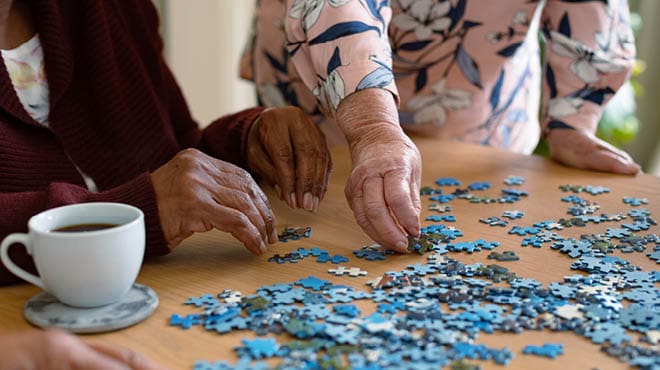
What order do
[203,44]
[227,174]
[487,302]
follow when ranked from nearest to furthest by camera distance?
[487,302] < [227,174] < [203,44]

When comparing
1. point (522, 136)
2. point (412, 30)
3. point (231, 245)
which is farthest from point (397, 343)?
point (522, 136)

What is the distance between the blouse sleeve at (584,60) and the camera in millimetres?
2000

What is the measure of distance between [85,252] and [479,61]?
133 centimetres

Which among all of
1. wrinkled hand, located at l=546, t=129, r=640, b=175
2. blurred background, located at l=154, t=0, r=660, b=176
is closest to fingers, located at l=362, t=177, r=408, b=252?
wrinkled hand, located at l=546, t=129, r=640, b=175

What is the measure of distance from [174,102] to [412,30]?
2.02 ft

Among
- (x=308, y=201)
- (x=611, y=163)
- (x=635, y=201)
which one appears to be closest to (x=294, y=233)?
(x=308, y=201)

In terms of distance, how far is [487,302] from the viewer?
3.81ft

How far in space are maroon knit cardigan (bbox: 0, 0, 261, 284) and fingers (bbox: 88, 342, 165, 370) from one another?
556mm

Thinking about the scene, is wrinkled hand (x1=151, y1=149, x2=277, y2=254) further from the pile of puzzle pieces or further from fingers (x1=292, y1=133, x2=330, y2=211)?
fingers (x1=292, y1=133, x2=330, y2=211)

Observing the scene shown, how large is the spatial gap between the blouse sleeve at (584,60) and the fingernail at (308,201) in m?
0.76

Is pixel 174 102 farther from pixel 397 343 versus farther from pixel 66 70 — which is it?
pixel 397 343

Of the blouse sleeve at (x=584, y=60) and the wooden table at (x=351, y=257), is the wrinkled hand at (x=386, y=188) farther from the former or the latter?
the blouse sleeve at (x=584, y=60)

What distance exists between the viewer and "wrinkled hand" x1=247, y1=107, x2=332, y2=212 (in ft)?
5.31

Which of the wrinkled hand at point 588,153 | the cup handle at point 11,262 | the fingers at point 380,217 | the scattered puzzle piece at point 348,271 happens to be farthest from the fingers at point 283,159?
the wrinkled hand at point 588,153
